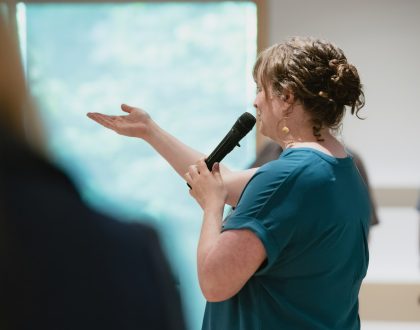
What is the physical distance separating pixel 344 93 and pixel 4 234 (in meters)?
1.14

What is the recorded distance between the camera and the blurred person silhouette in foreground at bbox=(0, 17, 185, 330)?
162cm

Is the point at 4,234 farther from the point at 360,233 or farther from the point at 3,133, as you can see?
the point at 360,233

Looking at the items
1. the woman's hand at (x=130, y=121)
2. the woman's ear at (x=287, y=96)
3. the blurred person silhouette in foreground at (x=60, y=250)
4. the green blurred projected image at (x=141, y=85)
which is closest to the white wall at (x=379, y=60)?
the green blurred projected image at (x=141, y=85)

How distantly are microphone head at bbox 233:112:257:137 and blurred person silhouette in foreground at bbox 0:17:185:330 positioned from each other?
1.85 feet

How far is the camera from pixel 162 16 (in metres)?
3.42

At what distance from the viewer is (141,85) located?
11.3 ft

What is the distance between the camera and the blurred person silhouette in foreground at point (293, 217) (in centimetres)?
106

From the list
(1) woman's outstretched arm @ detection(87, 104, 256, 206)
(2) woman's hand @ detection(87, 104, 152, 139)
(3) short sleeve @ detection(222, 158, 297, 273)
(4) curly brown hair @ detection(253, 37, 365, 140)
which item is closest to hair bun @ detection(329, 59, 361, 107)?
(4) curly brown hair @ detection(253, 37, 365, 140)

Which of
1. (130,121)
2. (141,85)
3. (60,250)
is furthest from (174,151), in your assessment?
(141,85)

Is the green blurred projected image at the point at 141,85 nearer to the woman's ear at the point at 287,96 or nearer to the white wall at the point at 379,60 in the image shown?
the white wall at the point at 379,60

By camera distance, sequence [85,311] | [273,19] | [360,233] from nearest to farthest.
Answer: [360,233]
[85,311]
[273,19]

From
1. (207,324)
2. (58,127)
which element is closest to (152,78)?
(58,127)

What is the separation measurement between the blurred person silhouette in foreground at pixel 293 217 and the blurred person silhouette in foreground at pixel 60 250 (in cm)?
57

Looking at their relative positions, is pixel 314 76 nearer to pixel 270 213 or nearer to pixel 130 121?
pixel 270 213
